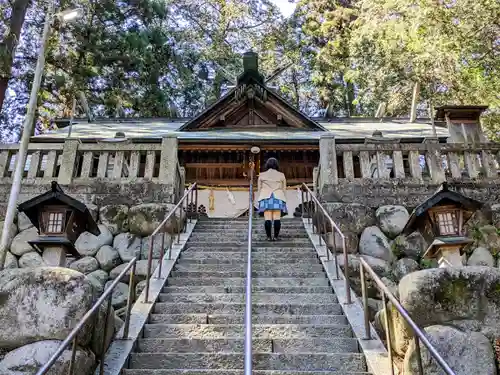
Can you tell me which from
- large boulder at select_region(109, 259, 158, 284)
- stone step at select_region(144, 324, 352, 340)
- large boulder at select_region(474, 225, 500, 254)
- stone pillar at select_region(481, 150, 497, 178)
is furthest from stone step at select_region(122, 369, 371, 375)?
stone pillar at select_region(481, 150, 497, 178)

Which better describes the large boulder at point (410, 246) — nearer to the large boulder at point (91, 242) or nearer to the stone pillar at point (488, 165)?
the stone pillar at point (488, 165)

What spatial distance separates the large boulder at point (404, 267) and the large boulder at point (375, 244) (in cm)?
18

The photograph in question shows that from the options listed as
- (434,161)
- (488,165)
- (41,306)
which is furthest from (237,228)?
(41,306)

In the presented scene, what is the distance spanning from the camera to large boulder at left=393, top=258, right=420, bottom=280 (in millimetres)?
6746

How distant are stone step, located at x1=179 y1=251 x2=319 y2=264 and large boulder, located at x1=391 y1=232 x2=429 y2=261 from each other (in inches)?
55.1

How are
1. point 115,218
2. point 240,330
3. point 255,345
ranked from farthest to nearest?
1. point 115,218
2. point 240,330
3. point 255,345

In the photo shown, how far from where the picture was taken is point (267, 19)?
2462 cm

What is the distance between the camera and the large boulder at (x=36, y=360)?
137 inches

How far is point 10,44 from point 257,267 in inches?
357

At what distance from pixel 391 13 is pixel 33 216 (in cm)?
1038

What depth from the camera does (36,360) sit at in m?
3.52

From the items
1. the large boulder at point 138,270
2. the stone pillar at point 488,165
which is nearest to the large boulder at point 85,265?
the large boulder at point 138,270

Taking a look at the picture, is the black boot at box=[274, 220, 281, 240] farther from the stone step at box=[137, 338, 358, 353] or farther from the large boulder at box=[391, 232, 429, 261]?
the stone step at box=[137, 338, 358, 353]

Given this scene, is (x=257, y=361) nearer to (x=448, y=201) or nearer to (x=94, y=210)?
(x=448, y=201)
